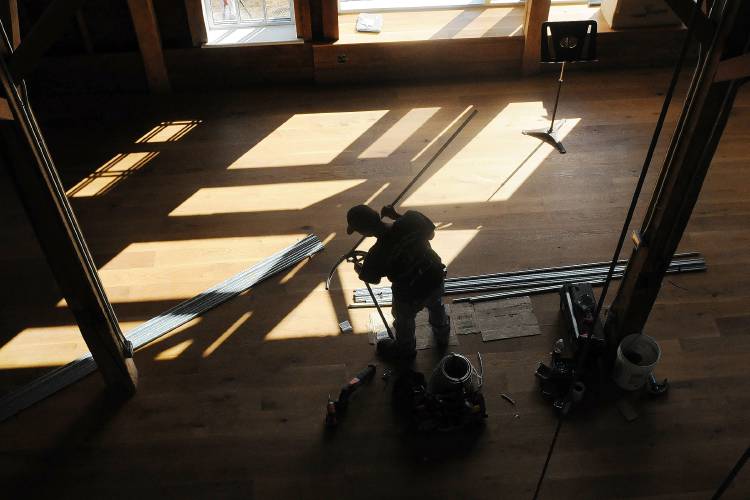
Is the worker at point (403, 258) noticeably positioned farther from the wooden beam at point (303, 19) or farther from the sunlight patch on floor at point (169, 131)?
the wooden beam at point (303, 19)

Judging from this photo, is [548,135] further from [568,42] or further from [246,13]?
[246,13]

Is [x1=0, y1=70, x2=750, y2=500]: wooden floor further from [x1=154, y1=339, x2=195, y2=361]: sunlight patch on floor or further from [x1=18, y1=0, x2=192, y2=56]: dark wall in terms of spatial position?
[x1=18, y1=0, x2=192, y2=56]: dark wall

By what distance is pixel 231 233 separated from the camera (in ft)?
19.6

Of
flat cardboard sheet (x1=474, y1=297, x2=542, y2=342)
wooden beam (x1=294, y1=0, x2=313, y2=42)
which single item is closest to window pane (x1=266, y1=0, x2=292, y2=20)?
wooden beam (x1=294, y1=0, x2=313, y2=42)

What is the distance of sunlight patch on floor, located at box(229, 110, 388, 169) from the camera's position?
22.2ft

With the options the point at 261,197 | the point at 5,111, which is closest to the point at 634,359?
the point at 261,197

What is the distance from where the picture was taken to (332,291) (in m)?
5.39

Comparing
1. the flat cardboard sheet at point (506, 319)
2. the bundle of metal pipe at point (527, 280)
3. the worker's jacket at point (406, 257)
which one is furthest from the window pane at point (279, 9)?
the worker's jacket at point (406, 257)

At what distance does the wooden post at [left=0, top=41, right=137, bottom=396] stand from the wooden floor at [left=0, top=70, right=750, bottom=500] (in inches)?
16.1

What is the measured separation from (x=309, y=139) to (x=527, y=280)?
2.96m

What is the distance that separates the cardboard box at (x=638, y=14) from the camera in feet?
24.6

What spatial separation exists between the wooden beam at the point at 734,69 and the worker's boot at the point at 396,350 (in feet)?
8.61

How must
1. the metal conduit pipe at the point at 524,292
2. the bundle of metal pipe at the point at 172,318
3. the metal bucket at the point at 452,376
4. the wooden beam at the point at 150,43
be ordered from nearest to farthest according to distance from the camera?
A: the metal bucket at the point at 452,376
the bundle of metal pipe at the point at 172,318
the metal conduit pipe at the point at 524,292
the wooden beam at the point at 150,43

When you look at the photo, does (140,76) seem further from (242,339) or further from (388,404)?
(388,404)
